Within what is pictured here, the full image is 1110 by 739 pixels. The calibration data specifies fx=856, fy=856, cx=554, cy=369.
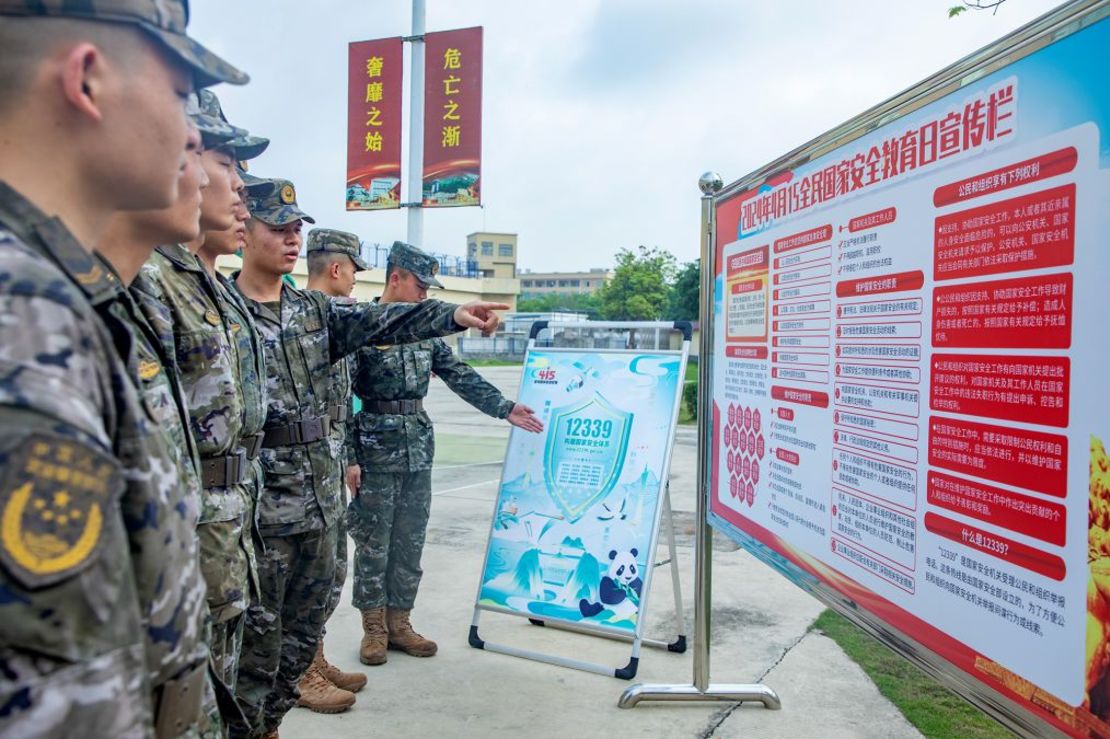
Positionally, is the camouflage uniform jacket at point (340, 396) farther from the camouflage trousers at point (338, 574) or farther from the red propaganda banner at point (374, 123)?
the red propaganda banner at point (374, 123)

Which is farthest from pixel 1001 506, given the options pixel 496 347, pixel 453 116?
pixel 496 347

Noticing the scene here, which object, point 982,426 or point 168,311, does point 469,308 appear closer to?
point 168,311

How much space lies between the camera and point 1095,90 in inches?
55.4

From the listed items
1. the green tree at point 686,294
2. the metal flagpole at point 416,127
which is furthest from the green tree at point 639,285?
the metal flagpole at point 416,127

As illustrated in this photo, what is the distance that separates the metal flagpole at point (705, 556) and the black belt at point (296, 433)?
1.49 metres

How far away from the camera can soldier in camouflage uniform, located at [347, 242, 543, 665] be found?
393 cm

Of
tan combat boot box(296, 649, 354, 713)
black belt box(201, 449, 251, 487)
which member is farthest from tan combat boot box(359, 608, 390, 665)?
black belt box(201, 449, 251, 487)

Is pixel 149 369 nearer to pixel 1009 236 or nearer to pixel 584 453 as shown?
pixel 1009 236

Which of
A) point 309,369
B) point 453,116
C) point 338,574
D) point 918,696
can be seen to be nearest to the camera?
point 309,369

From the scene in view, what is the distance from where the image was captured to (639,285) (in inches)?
1711

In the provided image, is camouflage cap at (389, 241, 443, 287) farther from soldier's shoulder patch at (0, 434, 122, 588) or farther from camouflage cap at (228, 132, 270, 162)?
soldier's shoulder patch at (0, 434, 122, 588)

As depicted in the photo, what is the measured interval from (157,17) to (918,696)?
3.55 meters

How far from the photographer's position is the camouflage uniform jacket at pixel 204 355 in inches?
80.4

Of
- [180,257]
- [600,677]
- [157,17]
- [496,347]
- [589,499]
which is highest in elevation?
[157,17]
